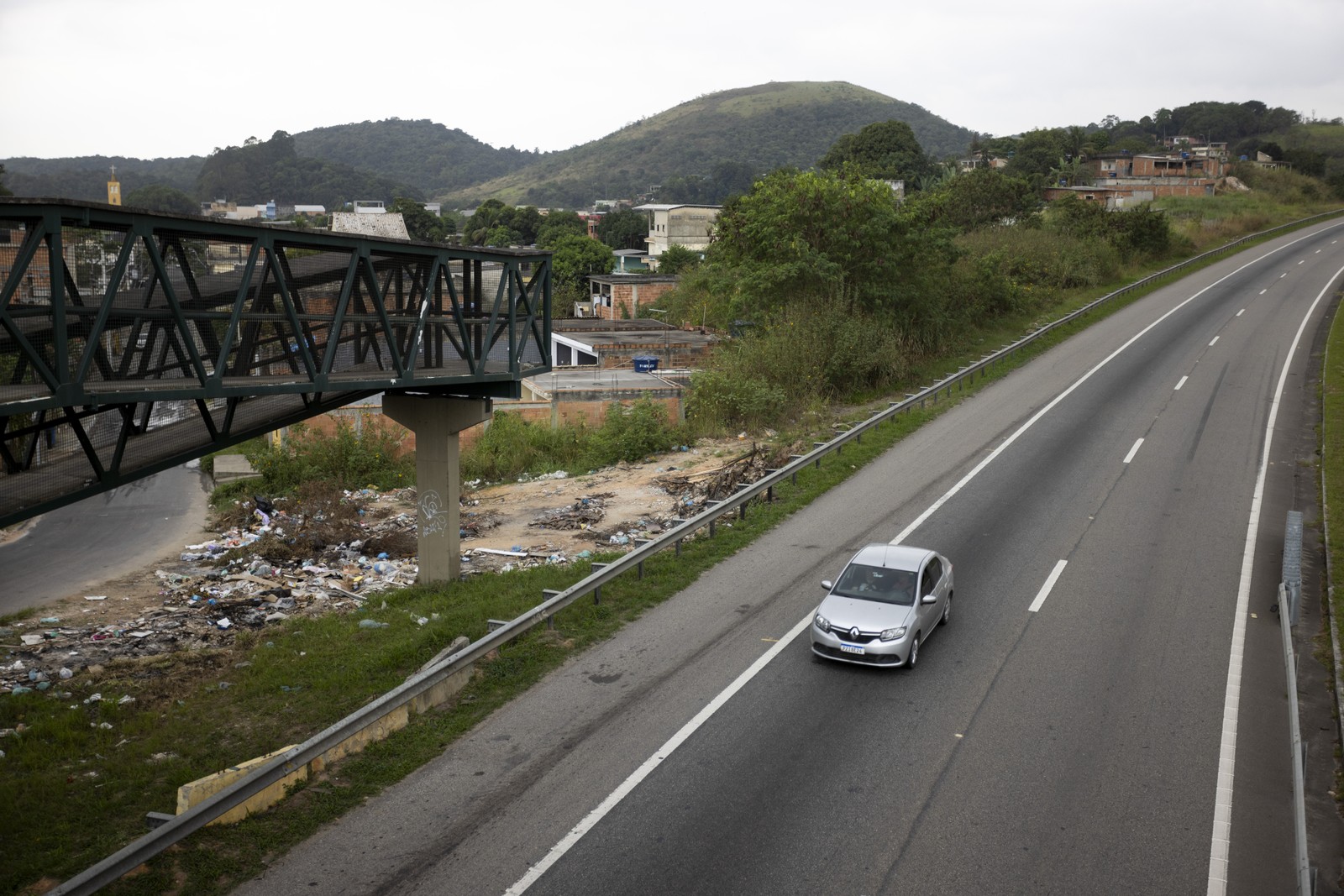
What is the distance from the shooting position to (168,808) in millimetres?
10602

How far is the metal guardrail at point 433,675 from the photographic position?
856 cm

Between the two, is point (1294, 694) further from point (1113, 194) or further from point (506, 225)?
point (506, 225)

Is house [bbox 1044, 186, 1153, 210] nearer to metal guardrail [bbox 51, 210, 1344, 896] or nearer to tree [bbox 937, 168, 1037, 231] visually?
tree [bbox 937, 168, 1037, 231]

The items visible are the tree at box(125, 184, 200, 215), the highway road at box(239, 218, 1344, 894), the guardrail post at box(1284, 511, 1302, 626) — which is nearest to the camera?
the highway road at box(239, 218, 1344, 894)

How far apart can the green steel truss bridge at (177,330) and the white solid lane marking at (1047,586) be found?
9.22 metres

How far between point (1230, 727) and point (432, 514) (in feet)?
41.9

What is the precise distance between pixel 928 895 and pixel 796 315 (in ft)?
85.4

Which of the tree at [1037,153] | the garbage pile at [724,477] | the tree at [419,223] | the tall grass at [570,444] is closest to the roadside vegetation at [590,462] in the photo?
the tall grass at [570,444]

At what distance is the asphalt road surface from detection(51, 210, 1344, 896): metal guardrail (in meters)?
12.6

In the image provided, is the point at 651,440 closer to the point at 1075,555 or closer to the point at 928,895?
the point at 1075,555

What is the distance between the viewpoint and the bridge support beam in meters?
18.2

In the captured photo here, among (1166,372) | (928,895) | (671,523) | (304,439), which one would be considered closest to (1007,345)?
(1166,372)

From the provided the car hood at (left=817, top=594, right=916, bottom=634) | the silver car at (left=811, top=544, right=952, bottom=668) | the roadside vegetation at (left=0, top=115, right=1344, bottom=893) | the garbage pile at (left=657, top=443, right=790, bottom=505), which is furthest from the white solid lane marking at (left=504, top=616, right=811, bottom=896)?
the garbage pile at (left=657, top=443, right=790, bottom=505)

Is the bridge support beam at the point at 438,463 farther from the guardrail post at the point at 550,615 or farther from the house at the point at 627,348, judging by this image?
the house at the point at 627,348
